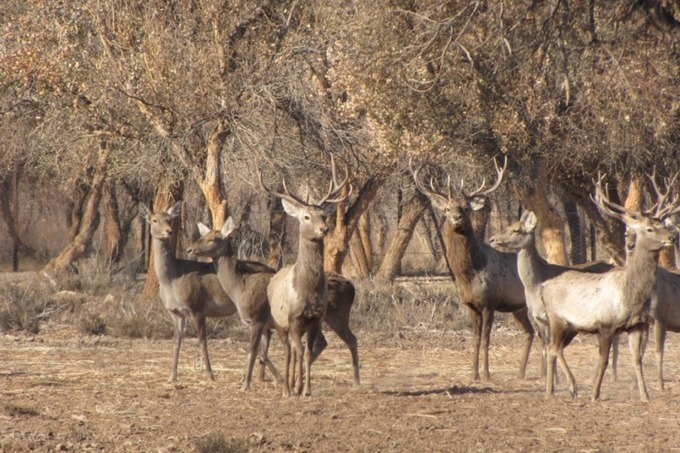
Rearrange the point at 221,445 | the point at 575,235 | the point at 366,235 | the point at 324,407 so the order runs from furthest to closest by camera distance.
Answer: the point at 366,235 < the point at 575,235 < the point at 324,407 < the point at 221,445

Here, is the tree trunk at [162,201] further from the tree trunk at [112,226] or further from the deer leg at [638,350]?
the deer leg at [638,350]

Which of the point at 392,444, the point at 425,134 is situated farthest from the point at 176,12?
the point at 392,444

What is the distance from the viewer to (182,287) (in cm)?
1320

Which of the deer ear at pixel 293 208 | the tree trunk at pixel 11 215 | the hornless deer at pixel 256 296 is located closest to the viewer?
the deer ear at pixel 293 208

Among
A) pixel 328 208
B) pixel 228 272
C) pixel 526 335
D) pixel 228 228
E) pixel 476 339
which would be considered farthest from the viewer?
pixel 526 335

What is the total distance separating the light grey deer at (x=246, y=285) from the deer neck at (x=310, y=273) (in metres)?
0.96

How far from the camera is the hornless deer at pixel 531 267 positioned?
12273mm

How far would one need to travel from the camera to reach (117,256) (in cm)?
2880

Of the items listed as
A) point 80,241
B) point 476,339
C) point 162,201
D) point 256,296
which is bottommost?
point 476,339

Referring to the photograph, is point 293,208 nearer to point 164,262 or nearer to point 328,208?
point 328,208

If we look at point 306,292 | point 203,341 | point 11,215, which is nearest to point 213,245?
point 203,341

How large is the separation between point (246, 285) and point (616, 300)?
3.97m

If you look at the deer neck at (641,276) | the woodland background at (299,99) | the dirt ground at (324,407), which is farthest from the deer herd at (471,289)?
the woodland background at (299,99)

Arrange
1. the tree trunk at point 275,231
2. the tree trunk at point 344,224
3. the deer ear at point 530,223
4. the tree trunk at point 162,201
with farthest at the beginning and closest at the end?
the tree trunk at point 275,231, the tree trunk at point 344,224, the tree trunk at point 162,201, the deer ear at point 530,223
